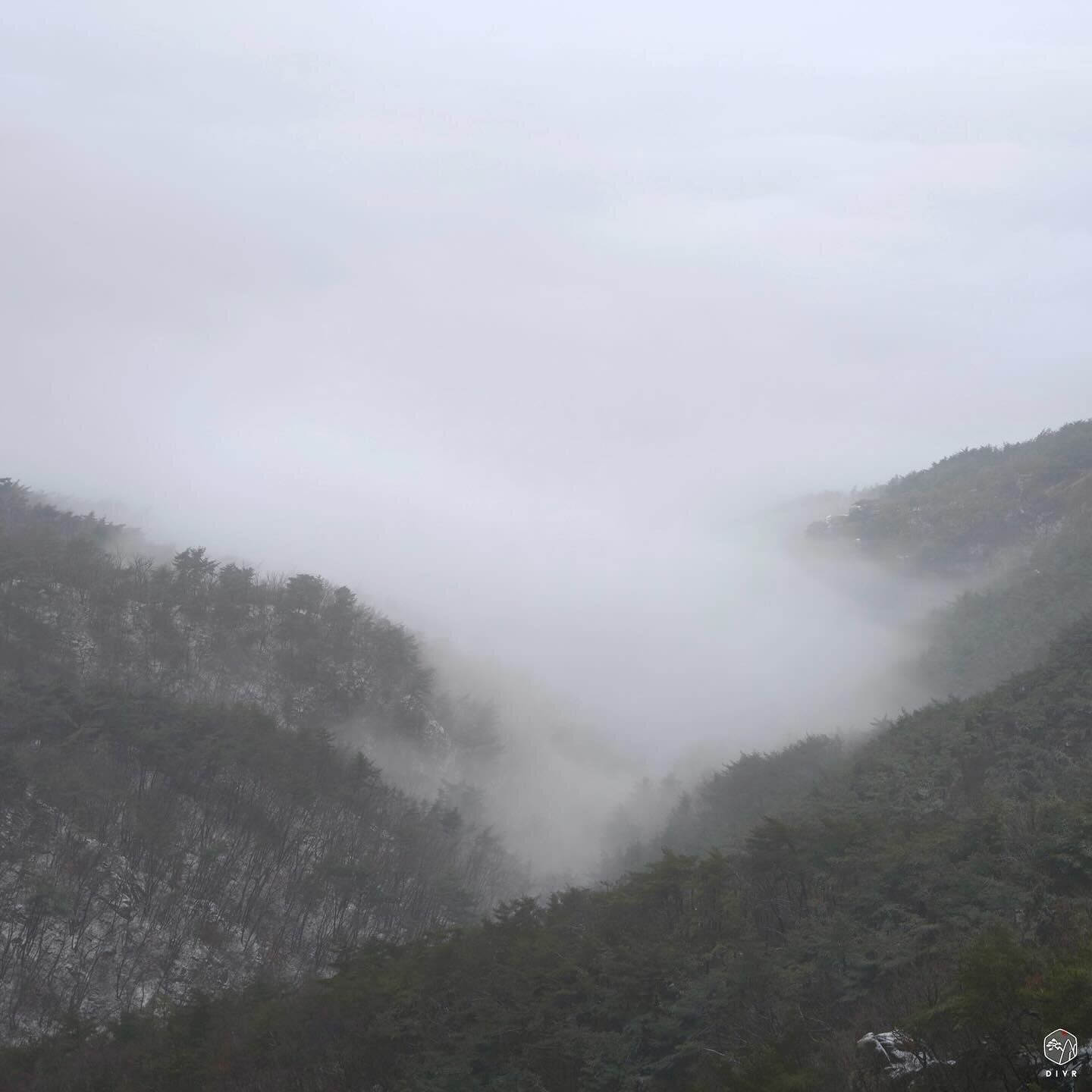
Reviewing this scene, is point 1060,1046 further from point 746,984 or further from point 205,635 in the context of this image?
point 205,635

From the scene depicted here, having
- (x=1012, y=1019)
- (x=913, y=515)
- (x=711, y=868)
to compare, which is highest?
(x=913, y=515)

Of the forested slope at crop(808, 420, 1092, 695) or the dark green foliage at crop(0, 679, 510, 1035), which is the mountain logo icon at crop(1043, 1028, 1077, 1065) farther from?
the forested slope at crop(808, 420, 1092, 695)

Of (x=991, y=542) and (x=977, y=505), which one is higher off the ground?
(x=977, y=505)

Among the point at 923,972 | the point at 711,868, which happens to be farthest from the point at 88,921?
the point at 923,972

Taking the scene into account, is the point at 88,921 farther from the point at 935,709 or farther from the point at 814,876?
Result: the point at 935,709

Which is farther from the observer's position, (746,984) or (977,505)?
(977,505)

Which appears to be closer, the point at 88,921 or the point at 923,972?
the point at 923,972

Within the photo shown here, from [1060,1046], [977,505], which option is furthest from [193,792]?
[977,505]
